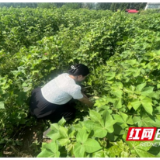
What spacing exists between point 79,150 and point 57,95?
1228 millimetres

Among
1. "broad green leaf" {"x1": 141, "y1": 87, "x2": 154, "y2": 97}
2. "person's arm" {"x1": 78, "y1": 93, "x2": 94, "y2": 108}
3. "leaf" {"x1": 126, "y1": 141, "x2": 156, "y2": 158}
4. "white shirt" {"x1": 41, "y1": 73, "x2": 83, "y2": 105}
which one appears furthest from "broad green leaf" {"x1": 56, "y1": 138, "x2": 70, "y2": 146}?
"person's arm" {"x1": 78, "y1": 93, "x2": 94, "y2": 108}

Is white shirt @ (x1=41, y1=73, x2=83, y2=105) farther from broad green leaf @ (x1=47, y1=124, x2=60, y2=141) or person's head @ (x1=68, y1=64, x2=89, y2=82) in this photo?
broad green leaf @ (x1=47, y1=124, x2=60, y2=141)

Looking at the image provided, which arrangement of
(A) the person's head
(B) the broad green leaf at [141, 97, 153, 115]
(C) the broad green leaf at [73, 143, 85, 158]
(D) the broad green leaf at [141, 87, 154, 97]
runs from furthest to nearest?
(A) the person's head → (D) the broad green leaf at [141, 87, 154, 97] → (B) the broad green leaf at [141, 97, 153, 115] → (C) the broad green leaf at [73, 143, 85, 158]

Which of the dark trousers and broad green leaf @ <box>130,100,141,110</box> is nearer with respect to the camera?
broad green leaf @ <box>130,100,141,110</box>

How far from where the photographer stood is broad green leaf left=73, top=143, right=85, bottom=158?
87 centimetres

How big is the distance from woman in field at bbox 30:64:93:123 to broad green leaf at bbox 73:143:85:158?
3.66 feet

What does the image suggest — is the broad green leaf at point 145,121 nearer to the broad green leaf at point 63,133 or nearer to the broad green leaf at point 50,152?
the broad green leaf at point 63,133

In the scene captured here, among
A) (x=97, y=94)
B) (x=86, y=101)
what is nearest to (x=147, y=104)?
(x=86, y=101)

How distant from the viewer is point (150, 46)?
7.52 ft

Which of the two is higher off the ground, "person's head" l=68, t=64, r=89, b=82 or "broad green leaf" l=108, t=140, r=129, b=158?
"person's head" l=68, t=64, r=89, b=82

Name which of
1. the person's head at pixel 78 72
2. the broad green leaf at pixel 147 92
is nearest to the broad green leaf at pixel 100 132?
the broad green leaf at pixel 147 92

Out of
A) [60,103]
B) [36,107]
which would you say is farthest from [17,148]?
[60,103]

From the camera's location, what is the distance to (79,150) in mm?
895

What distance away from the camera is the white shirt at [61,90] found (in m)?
1.99
